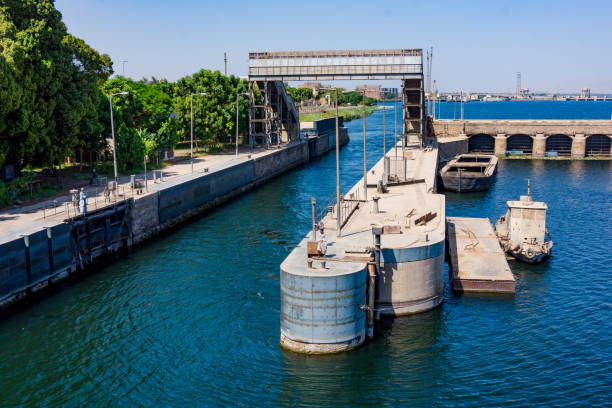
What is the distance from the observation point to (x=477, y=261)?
132 feet

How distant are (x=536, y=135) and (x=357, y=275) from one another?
312ft

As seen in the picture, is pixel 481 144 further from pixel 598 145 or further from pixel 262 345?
pixel 262 345

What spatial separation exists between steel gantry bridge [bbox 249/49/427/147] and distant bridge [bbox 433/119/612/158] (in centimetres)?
1843

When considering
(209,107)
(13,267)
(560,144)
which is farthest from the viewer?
(560,144)

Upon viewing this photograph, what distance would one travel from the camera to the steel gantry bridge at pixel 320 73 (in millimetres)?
88125

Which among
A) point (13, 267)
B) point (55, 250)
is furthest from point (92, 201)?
point (13, 267)

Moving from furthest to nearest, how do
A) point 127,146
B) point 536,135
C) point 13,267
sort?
point 536,135
point 127,146
point 13,267

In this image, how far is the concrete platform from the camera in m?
37.5

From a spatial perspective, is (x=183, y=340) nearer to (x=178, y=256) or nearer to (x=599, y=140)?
(x=178, y=256)

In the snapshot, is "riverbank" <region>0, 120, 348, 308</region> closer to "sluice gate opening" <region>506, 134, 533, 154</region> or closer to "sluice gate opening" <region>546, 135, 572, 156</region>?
"sluice gate opening" <region>506, 134, 533, 154</region>

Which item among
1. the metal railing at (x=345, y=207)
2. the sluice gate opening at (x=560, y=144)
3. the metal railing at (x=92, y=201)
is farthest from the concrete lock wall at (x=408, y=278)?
the sluice gate opening at (x=560, y=144)

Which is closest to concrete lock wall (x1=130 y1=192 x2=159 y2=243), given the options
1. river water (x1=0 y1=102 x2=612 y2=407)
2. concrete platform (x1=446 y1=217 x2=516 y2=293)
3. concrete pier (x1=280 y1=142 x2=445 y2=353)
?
river water (x1=0 y1=102 x2=612 y2=407)

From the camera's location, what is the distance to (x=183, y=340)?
3189 cm

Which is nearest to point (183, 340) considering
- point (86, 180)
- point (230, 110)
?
point (86, 180)
